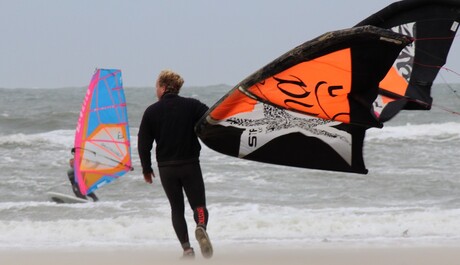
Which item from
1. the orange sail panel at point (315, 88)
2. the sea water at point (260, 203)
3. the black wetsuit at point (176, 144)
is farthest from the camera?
the sea water at point (260, 203)

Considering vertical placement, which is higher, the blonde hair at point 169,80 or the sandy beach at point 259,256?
the blonde hair at point 169,80

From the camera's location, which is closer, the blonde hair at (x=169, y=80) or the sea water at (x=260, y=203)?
the blonde hair at (x=169, y=80)

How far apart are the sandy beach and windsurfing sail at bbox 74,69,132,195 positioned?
17.3 feet

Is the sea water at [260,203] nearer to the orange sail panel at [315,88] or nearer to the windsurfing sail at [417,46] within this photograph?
the windsurfing sail at [417,46]

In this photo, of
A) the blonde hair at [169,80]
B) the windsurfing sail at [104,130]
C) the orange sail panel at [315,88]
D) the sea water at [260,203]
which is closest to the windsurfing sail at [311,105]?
the orange sail panel at [315,88]

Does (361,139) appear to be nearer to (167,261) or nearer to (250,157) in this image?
(250,157)

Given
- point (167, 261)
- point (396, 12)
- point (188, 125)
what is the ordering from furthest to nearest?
point (396, 12), point (167, 261), point (188, 125)

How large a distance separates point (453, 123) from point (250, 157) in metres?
18.8

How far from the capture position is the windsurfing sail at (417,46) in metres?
6.34

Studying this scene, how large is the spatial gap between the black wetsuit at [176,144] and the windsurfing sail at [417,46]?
1.49 meters

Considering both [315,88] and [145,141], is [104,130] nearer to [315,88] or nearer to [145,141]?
[145,141]

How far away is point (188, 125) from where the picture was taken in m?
5.52

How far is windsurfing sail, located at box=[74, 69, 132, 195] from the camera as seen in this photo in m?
12.3

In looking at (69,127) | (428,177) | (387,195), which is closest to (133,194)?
(387,195)
